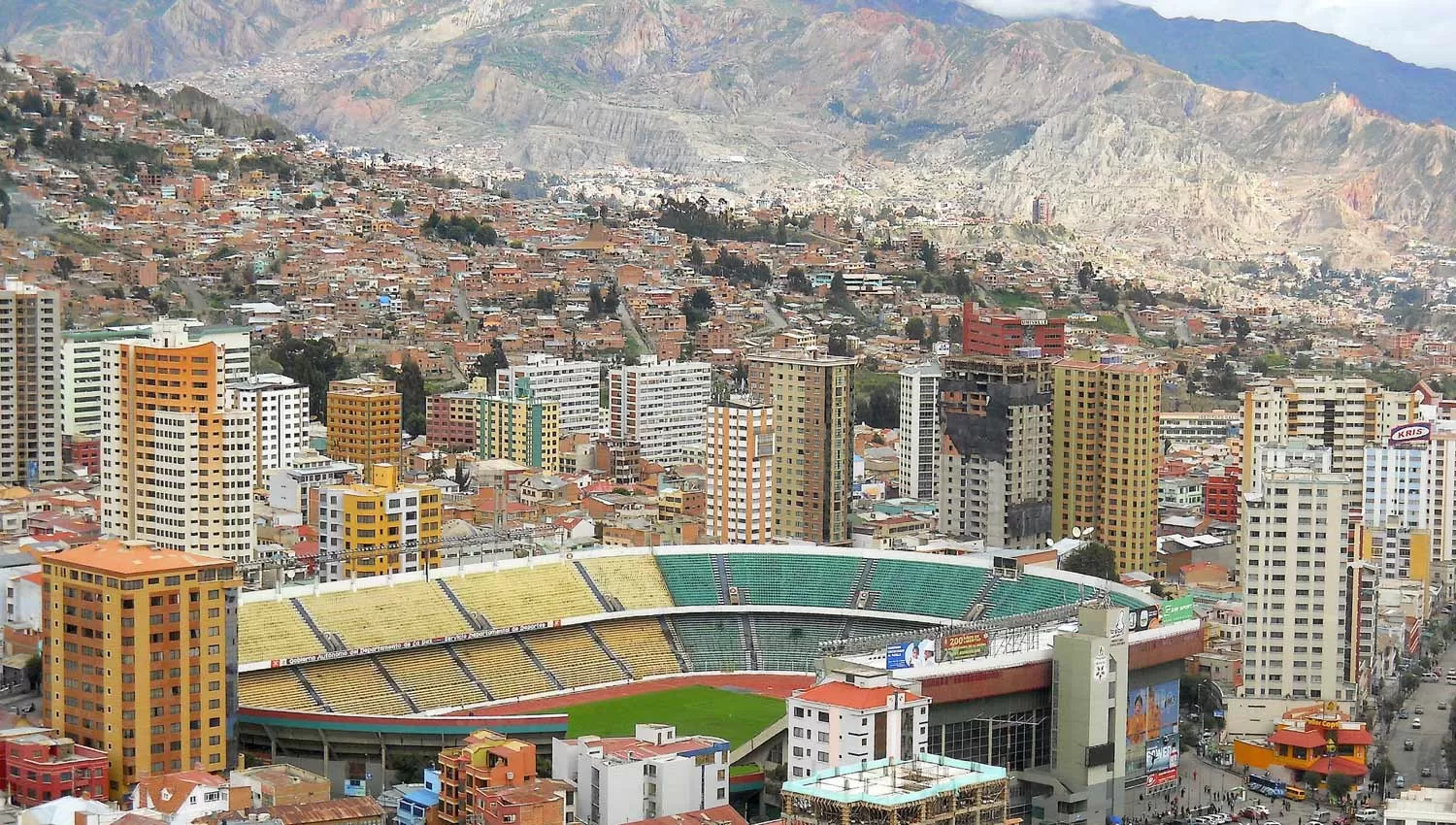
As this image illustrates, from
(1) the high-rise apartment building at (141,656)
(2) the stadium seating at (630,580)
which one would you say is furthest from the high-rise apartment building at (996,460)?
(1) the high-rise apartment building at (141,656)

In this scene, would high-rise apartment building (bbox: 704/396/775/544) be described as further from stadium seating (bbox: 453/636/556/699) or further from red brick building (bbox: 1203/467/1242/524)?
red brick building (bbox: 1203/467/1242/524)

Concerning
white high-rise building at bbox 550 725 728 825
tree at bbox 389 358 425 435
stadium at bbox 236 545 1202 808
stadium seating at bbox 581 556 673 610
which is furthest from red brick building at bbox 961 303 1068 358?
white high-rise building at bbox 550 725 728 825

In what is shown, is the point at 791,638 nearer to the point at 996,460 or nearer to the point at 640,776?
the point at 996,460

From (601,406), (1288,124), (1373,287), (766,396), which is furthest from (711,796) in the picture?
(1288,124)

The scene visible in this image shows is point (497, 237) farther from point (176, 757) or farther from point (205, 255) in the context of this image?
point (176, 757)

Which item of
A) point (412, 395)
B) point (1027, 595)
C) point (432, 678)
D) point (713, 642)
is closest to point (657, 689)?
point (713, 642)

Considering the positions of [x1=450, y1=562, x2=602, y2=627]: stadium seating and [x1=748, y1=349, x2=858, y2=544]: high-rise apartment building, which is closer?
[x1=450, y1=562, x2=602, y2=627]: stadium seating
